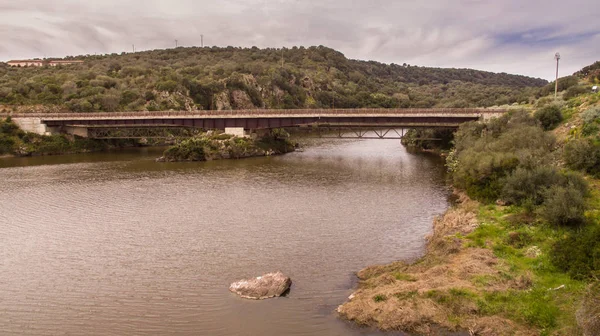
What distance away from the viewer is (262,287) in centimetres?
2336

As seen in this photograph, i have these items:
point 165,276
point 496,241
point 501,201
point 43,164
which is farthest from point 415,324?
point 43,164

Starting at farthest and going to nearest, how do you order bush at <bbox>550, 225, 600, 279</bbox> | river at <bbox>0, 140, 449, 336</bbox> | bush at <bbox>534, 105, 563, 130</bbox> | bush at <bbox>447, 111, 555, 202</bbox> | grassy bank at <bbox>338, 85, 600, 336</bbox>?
1. bush at <bbox>534, 105, 563, 130</bbox>
2. bush at <bbox>447, 111, 555, 202</bbox>
3. river at <bbox>0, 140, 449, 336</bbox>
4. bush at <bbox>550, 225, 600, 279</bbox>
5. grassy bank at <bbox>338, 85, 600, 336</bbox>

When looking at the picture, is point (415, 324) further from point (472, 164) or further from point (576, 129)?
point (576, 129)

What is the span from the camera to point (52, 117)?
95.4 m

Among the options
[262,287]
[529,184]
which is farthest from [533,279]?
[529,184]

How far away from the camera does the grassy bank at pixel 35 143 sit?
291ft

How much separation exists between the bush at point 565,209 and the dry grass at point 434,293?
5534 mm

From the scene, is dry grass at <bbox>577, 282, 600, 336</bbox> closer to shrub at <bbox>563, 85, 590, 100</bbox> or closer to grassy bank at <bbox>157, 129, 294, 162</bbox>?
grassy bank at <bbox>157, 129, 294, 162</bbox>

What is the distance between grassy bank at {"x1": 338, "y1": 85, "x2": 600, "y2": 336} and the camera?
18906 mm

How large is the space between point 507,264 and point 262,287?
13.0 meters

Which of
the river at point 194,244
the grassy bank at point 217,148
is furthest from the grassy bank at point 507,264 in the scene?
the grassy bank at point 217,148

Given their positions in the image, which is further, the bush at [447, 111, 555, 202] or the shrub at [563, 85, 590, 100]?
the shrub at [563, 85, 590, 100]

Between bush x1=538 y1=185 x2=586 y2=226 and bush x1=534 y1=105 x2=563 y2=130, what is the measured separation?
36.4m

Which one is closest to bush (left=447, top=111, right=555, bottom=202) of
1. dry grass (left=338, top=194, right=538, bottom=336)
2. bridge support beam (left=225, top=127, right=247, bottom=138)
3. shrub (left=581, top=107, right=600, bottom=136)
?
shrub (left=581, top=107, right=600, bottom=136)
